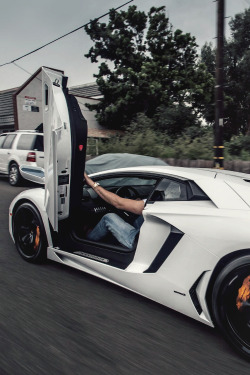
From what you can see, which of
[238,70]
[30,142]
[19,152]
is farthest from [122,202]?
[238,70]

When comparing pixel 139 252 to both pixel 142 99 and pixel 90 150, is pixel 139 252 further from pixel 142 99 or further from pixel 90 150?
pixel 142 99

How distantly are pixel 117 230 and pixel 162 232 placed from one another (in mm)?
689

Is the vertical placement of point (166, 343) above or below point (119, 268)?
below

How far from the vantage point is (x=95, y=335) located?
242 cm

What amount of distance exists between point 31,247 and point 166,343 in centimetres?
204

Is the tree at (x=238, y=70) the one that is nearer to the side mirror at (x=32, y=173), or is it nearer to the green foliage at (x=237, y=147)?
the green foliage at (x=237, y=147)

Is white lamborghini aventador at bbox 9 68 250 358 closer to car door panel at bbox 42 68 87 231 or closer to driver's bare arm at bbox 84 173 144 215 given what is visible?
car door panel at bbox 42 68 87 231

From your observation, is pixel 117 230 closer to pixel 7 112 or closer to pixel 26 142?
pixel 26 142

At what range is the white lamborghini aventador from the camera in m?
2.23

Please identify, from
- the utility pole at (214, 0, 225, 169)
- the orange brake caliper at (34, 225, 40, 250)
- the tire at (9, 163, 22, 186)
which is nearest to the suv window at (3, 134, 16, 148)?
the tire at (9, 163, 22, 186)

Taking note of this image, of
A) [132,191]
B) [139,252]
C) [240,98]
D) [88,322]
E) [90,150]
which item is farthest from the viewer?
[240,98]

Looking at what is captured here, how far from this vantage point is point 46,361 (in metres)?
2.12

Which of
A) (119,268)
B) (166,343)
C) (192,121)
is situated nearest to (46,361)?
(166,343)

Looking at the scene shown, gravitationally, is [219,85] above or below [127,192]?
above
